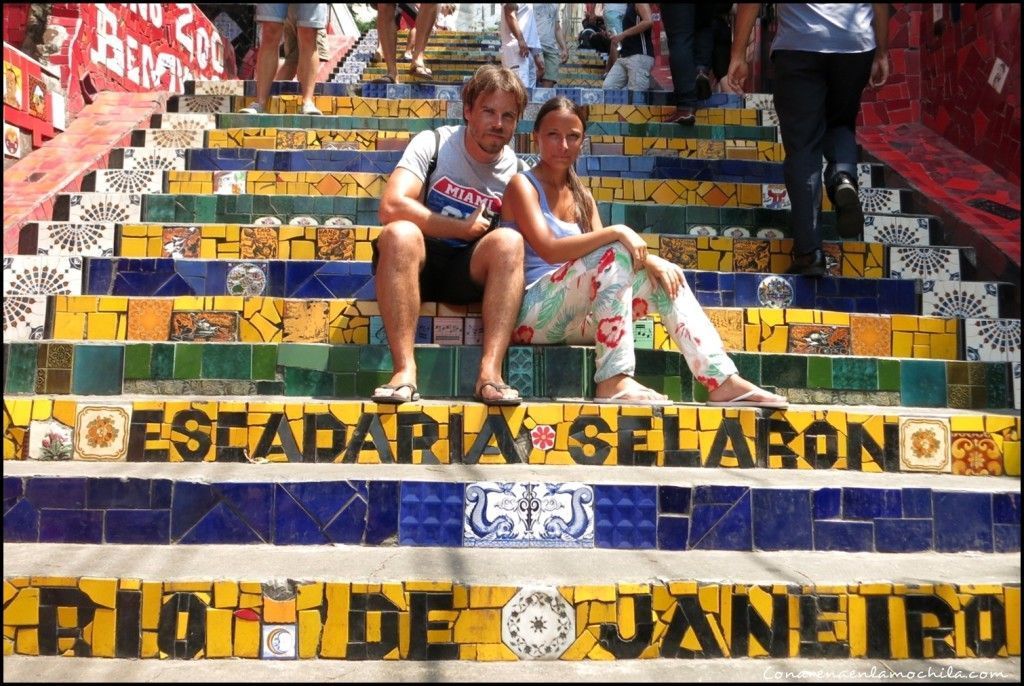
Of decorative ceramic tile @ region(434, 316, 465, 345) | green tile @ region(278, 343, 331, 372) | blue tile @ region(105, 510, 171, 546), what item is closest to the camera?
blue tile @ region(105, 510, 171, 546)

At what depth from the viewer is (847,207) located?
3.91 metres

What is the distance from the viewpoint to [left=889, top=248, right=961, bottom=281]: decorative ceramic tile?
4.07 m

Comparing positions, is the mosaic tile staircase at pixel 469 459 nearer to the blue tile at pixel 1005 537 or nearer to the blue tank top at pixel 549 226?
the blue tile at pixel 1005 537

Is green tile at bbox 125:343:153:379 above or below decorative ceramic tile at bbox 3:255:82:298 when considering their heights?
below

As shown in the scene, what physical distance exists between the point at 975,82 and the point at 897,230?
1.40 meters

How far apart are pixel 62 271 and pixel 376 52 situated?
21.7ft

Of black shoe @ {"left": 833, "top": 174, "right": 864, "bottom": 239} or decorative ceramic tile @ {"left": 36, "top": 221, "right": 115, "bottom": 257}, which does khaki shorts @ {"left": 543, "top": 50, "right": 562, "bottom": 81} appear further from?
decorative ceramic tile @ {"left": 36, "top": 221, "right": 115, "bottom": 257}

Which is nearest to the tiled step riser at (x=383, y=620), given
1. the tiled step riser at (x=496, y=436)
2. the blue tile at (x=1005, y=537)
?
the blue tile at (x=1005, y=537)

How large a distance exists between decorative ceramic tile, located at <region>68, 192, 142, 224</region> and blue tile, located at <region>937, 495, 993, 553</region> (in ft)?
11.9

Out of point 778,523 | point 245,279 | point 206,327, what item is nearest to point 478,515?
point 778,523

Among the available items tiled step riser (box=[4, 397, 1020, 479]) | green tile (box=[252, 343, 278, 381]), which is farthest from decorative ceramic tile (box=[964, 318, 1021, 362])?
green tile (box=[252, 343, 278, 381])

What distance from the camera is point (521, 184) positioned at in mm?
3131

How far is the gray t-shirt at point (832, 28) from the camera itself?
153 inches

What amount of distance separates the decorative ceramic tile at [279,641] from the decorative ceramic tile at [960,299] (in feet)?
10.1
